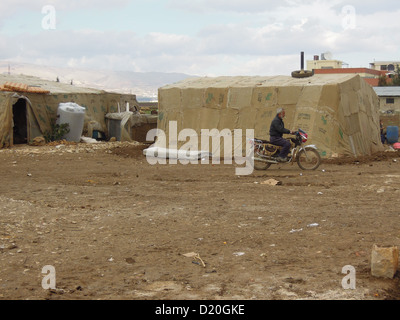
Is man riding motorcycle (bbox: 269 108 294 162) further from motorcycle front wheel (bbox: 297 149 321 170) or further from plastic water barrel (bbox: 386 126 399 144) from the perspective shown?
plastic water barrel (bbox: 386 126 399 144)

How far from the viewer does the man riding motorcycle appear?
13.0 metres

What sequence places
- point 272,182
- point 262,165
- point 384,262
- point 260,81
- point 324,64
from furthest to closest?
point 324,64
point 260,81
point 262,165
point 272,182
point 384,262

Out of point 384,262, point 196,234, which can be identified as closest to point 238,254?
point 196,234

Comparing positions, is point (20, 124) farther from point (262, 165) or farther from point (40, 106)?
point (262, 165)

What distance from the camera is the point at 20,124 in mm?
21156

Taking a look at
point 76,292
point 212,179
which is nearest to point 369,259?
point 76,292

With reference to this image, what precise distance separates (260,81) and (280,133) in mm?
4719

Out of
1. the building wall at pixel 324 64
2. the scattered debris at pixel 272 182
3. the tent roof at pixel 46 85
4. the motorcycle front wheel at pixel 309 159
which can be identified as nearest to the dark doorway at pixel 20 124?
the tent roof at pixel 46 85

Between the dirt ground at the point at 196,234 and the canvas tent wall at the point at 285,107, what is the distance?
3465mm

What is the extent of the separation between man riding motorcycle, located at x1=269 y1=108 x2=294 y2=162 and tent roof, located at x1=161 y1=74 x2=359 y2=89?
3.50 meters

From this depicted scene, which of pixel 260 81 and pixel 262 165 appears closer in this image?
pixel 262 165
